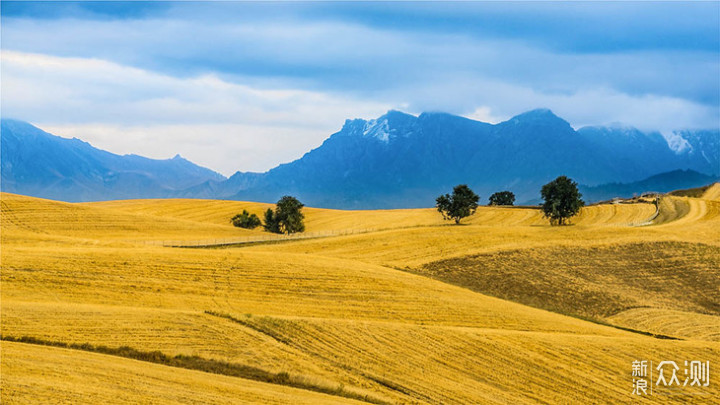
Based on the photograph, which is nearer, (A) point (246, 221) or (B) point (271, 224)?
(B) point (271, 224)

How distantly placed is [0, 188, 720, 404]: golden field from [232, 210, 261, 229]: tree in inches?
1670

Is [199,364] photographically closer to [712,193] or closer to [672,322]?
[672,322]

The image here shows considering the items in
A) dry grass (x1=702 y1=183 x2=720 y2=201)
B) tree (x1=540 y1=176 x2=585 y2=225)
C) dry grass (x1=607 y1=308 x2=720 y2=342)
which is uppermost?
dry grass (x1=702 y1=183 x2=720 y2=201)

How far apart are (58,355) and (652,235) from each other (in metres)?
77.1

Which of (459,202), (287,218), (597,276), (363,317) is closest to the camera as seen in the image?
(363,317)

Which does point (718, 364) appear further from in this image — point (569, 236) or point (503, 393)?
point (569, 236)

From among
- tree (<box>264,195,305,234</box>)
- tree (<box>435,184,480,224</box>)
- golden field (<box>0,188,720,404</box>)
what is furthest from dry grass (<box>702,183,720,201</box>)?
tree (<box>264,195,305,234</box>)

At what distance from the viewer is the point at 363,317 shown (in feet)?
154

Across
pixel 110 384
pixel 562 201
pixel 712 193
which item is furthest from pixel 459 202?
pixel 712 193

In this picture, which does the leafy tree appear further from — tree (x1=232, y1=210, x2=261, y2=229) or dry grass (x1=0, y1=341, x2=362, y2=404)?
dry grass (x1=0, y1=341, x2=362, y2=404)

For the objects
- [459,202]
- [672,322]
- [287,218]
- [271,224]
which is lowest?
[672,322]

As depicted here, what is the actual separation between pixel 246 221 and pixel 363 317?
87.2 metres

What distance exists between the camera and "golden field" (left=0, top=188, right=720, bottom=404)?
106 ft

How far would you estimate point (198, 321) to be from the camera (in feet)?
131
